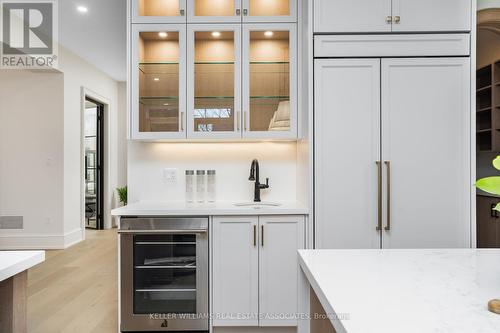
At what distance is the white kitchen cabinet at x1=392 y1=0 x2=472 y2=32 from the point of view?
7.31ft

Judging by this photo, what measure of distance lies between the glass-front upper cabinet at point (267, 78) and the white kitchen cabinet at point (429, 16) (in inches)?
28.2

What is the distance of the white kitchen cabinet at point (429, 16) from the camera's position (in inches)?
87.7

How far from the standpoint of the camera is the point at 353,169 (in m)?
2.22

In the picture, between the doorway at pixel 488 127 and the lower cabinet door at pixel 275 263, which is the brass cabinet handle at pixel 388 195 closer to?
the lower cabinet door at pixel 275 263

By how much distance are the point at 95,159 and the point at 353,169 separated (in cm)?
572

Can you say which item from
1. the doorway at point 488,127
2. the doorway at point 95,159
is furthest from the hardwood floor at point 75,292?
the doorway at point 488,127

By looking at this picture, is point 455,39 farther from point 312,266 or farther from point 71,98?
point 71,98

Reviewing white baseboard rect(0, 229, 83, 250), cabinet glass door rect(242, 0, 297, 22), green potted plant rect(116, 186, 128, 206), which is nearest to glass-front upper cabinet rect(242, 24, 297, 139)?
cabinet glass door rect(242, 0, 297, 22)

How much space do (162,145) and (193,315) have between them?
4.39 feet

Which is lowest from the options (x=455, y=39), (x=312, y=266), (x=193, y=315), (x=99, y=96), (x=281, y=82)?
(x=193, y=315)

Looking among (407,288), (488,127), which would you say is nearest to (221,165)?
(407,288)

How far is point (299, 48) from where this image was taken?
2.46m

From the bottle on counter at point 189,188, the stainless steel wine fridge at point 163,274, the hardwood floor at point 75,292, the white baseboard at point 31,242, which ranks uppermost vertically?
the bottle on counter at point 189,188

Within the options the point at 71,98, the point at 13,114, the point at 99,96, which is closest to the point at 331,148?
the point at 71,98
